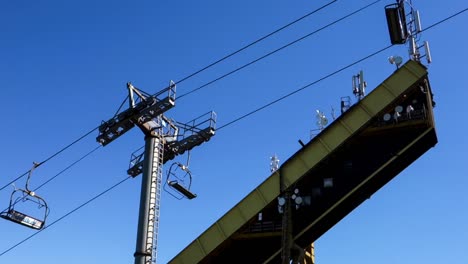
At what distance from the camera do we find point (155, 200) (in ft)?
77.7

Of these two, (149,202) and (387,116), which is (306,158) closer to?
(387,116)

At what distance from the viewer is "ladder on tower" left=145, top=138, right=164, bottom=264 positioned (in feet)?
74.3

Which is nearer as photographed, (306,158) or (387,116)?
(387,116)

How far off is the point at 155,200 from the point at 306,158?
273 inches

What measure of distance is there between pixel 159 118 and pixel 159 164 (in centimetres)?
238

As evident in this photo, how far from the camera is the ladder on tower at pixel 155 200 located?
74.3ft

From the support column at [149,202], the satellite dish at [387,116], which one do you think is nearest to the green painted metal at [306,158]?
the satellite dish at [387,116]

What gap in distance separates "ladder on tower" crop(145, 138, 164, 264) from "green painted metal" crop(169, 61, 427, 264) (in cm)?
160

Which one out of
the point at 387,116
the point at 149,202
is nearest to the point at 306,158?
the point at 387,116

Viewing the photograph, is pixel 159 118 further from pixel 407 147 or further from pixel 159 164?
pixel 407 147

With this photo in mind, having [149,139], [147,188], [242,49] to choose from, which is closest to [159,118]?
[149,139]

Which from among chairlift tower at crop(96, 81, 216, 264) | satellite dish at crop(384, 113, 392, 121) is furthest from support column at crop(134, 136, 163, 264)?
satellite dish at crop(384, 113, 392, 121)

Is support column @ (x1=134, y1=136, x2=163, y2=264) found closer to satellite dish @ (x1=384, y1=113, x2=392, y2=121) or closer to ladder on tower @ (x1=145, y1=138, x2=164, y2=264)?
ladder on tower @ (x1=145, y1=138, x2=164, y2=264)

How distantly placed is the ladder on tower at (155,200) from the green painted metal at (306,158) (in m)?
1.60
